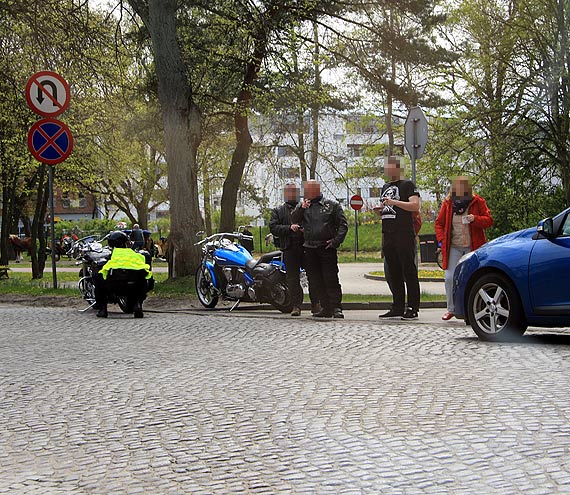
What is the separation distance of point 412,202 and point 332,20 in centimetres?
1056

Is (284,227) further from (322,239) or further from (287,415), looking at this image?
(287,415)

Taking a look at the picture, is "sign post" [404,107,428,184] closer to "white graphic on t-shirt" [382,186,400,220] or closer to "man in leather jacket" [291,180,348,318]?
"man in leather jacket" [291,180,348,318]

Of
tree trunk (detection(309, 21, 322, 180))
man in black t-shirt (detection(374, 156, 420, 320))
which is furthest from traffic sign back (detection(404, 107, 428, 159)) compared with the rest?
tree trunk (detection(309, 21, 322, 180))

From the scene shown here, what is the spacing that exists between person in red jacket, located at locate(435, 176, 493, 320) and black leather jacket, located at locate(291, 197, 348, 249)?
150 cm

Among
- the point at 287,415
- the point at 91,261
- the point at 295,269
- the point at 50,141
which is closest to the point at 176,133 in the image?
the point at 50,141

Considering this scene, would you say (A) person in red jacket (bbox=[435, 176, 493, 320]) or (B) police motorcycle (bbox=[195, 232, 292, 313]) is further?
(B) police motorcycle (bbox=[195, 232, 292, 313])

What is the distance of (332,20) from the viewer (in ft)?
73.9

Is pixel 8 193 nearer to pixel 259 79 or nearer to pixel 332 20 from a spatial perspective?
pixel 259 79

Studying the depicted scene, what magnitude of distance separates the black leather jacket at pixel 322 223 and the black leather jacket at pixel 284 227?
0.43 m

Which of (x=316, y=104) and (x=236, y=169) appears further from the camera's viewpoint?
(x=236, y=169)

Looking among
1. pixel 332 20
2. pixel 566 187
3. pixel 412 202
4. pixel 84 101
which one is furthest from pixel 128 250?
pixel 566 187

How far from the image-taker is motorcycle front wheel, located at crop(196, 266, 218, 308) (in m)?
16.0

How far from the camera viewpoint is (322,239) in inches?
539

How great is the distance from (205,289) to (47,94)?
419cm
